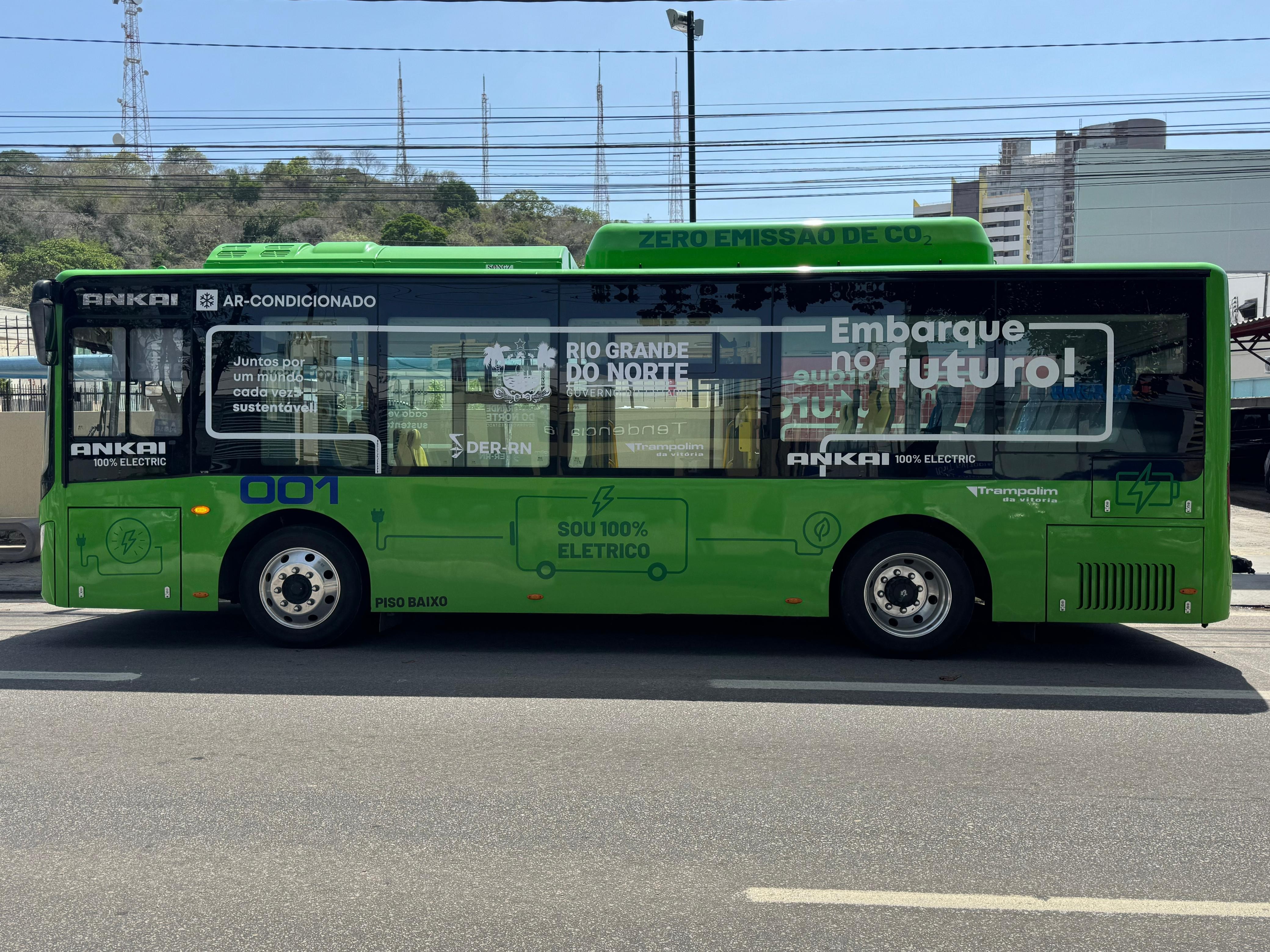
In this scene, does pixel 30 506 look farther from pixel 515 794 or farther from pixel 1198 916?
pixel 1198 916

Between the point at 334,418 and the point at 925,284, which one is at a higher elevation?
the point at 925,284

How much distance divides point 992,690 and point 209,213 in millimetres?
79976

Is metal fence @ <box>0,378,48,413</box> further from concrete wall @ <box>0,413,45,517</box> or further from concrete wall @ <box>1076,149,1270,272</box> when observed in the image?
concrete wall @ <box>1076,149,1270,272</box>

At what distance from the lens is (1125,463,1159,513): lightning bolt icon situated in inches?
300

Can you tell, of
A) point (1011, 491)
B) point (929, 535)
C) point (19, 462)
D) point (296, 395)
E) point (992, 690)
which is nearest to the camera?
point (992, 690)

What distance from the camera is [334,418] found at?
8.09 m

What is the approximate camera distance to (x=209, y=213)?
251ft

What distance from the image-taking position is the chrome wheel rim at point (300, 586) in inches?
321

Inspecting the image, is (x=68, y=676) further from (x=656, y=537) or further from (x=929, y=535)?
(x=929, y=535)

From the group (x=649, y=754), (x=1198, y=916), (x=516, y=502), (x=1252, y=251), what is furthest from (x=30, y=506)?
(x=1252, y=251)

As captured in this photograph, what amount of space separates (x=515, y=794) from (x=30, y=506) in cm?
1224

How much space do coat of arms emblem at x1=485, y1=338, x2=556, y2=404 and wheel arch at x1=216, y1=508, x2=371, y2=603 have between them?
1.66m

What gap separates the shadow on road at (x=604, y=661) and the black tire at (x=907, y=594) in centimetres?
19

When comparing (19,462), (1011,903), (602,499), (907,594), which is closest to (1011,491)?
(907,594)
